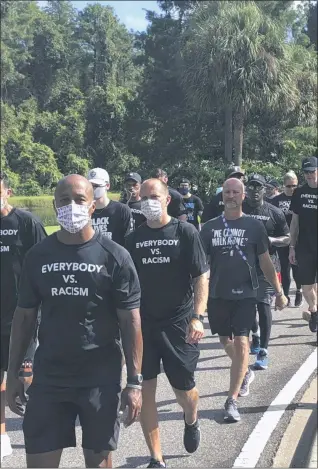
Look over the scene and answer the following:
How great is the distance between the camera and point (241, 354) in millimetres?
5375

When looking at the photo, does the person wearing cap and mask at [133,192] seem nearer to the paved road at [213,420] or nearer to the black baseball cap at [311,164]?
the paved road at [213,420]

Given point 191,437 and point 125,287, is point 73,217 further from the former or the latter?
point 191,437

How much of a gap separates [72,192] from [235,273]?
2.42m

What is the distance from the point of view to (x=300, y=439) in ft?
15.8

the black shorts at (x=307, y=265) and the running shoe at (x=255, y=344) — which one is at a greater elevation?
the black shorts at (x=307, y=265)

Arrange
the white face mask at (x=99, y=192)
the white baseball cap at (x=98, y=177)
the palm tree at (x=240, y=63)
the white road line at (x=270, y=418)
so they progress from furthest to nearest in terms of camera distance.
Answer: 1. the palm tree at (x=240, y=63)
2. the white baseball cap at (x=98, y=177)
3. the white face mask at (x=99, y=192)
4. the white road line at (x=270, y=418)

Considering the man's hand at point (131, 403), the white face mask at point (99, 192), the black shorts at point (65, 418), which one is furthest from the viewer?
the white face mask at point (99, 192)

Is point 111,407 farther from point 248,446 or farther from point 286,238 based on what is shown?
point 286,238

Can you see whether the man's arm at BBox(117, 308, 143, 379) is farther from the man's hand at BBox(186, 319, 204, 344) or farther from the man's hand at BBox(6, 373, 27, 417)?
the man's hand at BBox(186, 319, 204, 344)

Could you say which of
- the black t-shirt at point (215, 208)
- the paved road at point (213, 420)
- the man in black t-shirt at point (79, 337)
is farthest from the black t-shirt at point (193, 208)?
the man in black t-shirt at point (79, 337)

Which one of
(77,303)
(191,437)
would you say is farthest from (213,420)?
(77,303)

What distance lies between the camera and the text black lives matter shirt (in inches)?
215

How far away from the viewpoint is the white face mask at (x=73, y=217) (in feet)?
10.7

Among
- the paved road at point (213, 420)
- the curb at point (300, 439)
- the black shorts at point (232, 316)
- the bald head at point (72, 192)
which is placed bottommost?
the paved road at point (213, 420)
